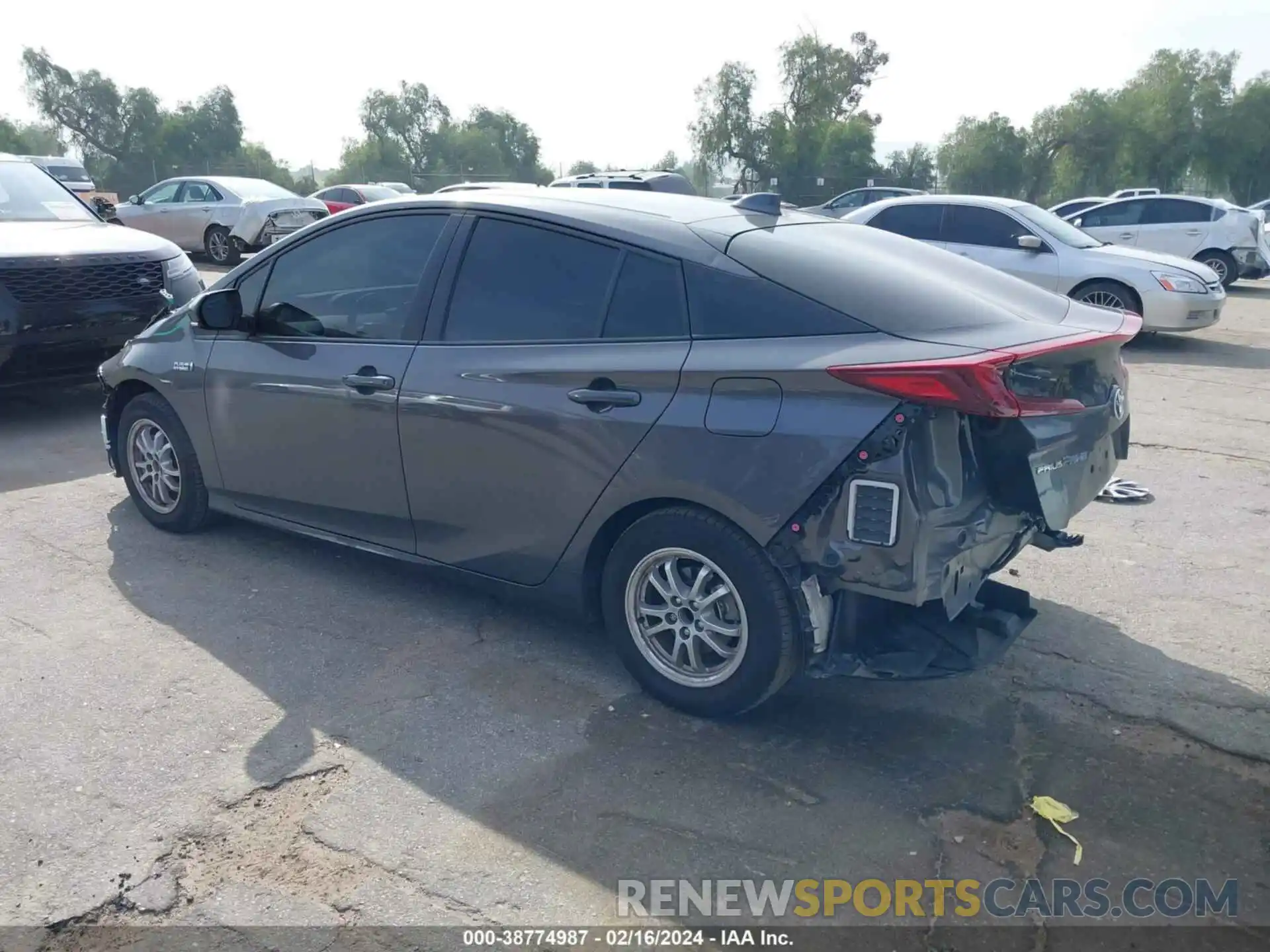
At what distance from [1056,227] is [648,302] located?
Result: 10001 mm

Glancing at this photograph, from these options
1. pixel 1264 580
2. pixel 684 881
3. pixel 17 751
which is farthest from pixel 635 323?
pixel 1264 580

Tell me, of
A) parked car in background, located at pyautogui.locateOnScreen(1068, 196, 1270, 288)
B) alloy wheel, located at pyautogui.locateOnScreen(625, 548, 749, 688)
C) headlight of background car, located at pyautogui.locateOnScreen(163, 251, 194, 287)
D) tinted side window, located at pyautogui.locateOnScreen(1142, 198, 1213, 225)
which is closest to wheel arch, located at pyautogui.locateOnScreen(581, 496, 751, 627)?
alloy wheel, located at pyautogui.locateOnScreen(625, 548, 749, 688)

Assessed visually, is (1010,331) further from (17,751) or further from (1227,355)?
(1227,355)

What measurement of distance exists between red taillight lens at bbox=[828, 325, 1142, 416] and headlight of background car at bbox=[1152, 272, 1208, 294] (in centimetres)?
972

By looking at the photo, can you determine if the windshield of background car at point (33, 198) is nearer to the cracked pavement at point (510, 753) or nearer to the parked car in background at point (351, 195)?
the cracked pavement at point (510, 753)

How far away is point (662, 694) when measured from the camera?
12.2 feet

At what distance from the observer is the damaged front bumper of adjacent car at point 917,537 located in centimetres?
313

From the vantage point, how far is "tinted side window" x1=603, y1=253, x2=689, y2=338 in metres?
3.64

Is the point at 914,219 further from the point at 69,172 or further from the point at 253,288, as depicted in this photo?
the point at 69,172

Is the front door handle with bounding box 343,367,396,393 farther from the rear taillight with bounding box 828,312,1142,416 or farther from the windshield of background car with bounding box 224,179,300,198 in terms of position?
the windshield of background car with bounding box 224,179,300,198

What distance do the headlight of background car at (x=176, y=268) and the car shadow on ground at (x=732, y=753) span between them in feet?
13.6

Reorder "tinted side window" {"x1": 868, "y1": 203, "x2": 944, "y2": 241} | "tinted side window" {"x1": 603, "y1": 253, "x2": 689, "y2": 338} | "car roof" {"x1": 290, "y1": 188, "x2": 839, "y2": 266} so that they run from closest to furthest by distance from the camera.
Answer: "tinted side window" {"x1": 603, "y1": 253, "x2": 689, "y2": 338}
"car roof" {"x1": 290, "y1": 188, "x2": 839, "y2": 266}
"tinted side window" {"x1": 868, "y1": 203, "x2": 944, "y2": 241}

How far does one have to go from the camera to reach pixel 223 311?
489 centimetres

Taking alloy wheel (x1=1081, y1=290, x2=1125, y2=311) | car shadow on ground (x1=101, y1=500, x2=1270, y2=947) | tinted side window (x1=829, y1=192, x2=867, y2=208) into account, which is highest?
tinted side window (x1=829, y1=192, x2=867, y2=208)
